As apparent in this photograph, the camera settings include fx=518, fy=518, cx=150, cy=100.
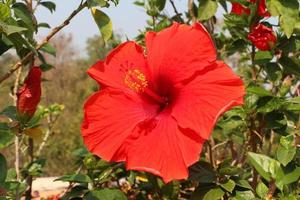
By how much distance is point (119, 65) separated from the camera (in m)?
1.27

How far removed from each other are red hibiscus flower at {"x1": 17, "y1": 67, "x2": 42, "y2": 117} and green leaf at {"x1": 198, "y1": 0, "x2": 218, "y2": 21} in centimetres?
49

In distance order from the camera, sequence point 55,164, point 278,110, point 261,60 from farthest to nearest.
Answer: point 55,164
point 261,60
point 278,110

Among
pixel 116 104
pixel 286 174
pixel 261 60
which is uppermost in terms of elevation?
pixel 116 104

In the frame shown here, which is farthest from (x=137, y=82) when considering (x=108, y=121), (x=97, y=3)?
(x=97, y=3)

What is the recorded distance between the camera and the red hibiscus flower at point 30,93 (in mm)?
1216

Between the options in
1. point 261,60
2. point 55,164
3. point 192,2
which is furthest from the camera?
point 55,164

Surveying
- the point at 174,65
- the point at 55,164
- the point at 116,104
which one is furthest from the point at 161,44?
the point at 55,164

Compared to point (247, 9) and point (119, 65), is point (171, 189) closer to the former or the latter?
point (119, 65)

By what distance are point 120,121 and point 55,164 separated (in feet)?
23.0

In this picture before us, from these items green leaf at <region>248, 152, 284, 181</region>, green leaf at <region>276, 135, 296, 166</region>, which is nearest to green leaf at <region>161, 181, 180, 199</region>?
green leaf at <region>248, 152, 284, 181</region>

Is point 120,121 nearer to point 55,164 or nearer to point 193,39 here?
point 193,39

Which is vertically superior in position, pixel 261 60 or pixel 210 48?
pixel 210 48

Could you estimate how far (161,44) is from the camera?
1214mm

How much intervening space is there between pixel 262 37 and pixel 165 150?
494 mm
